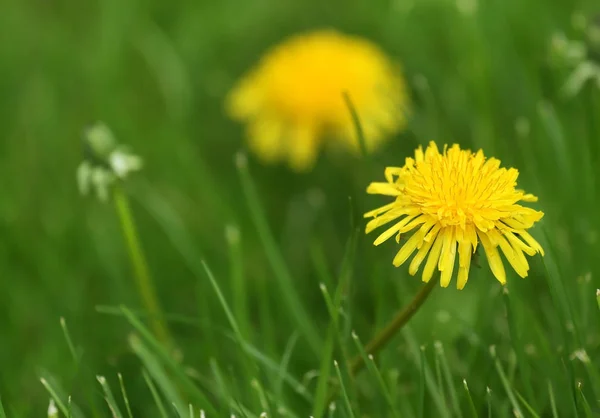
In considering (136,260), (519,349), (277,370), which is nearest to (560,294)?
(519,349)

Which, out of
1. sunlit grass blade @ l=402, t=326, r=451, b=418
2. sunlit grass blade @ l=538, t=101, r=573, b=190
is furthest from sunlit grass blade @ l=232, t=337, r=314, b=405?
sunlit grass blade @ l=538, t=101, r=573, b=190

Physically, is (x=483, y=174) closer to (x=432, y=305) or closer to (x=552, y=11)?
(x=432, y=305)

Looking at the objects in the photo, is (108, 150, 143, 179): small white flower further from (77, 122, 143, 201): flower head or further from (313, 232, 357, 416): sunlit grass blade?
(313, 232, 357, 416): sunlit grass blade

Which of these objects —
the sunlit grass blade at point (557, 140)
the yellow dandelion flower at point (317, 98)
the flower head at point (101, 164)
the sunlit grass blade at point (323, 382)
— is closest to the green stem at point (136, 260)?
A: the flower head at point (101, 164)

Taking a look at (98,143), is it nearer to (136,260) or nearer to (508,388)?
(136,260)

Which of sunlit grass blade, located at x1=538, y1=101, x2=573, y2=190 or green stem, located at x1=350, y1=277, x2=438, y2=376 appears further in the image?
sunlit grass blade, located at x1=538, y1=101, x2=573, y2=190

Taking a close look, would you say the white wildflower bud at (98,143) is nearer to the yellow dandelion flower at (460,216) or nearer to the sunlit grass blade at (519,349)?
the yellow dandelion flower at (460,216)

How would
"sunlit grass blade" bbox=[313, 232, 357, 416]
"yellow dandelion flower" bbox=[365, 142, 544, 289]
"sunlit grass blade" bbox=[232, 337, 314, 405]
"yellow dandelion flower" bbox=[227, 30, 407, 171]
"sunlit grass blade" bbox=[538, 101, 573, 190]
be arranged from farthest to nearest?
"yellow dandelion flower" bbox=[227, 30, 407, 171] < "sunlit grass blade" bbox=[538, 101, 573, 190] < "sunlit grass blade" bbox=[232, 337, 314, 405] < "sunlit grass blade" bbox=[313, 232, 357, 416] < "yellow dandelion flower" bbox=[365, 142, 544, 289]
